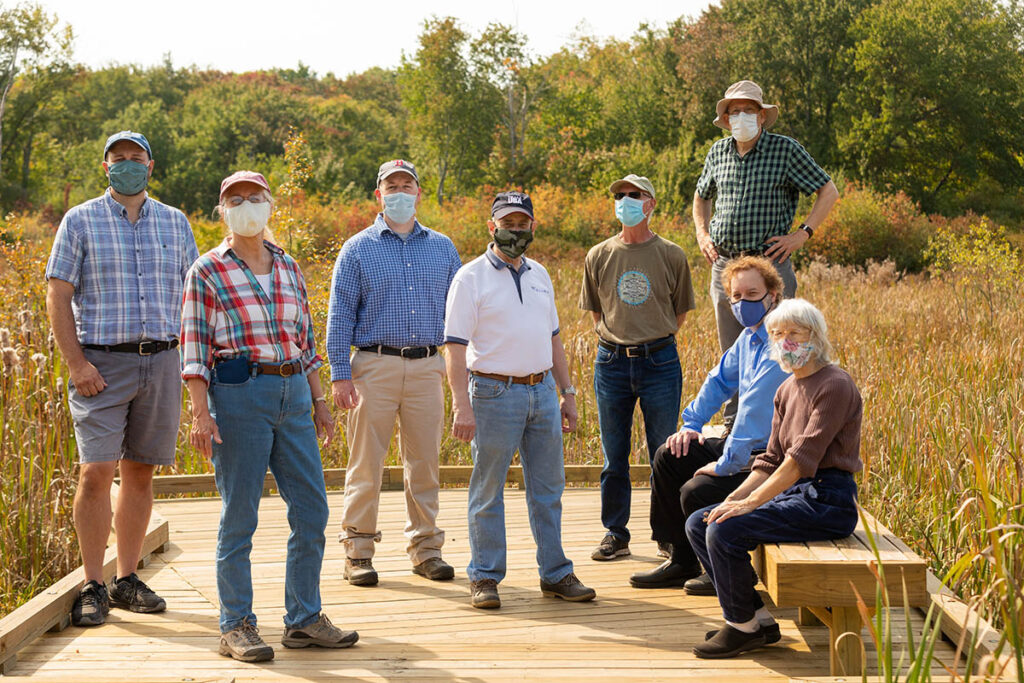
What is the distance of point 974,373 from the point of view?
6492 mm

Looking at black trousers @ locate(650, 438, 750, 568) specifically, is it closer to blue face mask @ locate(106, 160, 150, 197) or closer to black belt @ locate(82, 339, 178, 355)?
black belt @ locate(82, 339, 178, 355)

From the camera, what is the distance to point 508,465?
4.54m

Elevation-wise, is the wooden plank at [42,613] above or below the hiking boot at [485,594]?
above

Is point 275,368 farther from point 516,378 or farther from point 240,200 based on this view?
point 516,378

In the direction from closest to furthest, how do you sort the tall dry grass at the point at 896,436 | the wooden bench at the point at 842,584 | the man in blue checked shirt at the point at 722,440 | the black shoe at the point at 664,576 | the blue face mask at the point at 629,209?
Answer: the wooden bench at the point at 842,584, the tall dry grass at the point at 896,436, the man in blue checked shirt at the point at 722,440, the black shoe at the point at 664,576, the blue face mask at the point at 629,209

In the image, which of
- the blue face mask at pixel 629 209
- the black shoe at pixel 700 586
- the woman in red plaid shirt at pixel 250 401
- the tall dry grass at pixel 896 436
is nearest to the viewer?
the woman in red plaid shirt at pixel 250 401

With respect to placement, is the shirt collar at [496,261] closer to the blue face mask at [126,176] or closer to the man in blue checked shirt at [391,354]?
the man in blue checked shirt at [391,354]

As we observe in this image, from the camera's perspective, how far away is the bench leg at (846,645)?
3410 mm

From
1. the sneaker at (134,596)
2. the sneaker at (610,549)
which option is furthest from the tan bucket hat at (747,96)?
the sneaker at (134,596)

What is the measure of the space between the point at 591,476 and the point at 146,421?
3338mm

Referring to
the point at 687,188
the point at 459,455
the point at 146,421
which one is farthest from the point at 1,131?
the point at 146,421

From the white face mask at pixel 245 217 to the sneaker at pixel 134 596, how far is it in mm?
1685

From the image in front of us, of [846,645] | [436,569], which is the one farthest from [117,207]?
[846,645]

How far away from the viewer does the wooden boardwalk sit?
12.1ft
